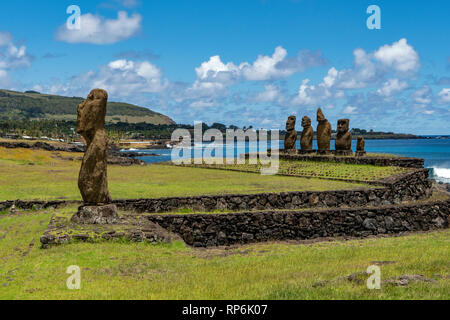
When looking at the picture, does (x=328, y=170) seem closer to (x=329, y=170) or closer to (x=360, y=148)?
(x=329, y=170)

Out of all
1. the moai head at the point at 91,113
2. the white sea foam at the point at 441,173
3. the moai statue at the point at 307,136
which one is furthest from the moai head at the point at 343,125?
the white sea foam at the point at 441,173

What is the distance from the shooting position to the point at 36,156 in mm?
61344

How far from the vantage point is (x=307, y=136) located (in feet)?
140

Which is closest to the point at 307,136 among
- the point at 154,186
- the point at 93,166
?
the point at 154,186

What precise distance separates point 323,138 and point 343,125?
3382mm

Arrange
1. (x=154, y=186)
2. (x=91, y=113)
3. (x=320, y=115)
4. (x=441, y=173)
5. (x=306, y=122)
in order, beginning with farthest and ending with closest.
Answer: (x=441, y=173) < (x=306, y=122) < (x=320, y=115) < (x=154, y=186) < (x=91, y=113)

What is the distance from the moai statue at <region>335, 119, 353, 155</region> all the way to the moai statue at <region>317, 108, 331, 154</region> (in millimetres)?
2236

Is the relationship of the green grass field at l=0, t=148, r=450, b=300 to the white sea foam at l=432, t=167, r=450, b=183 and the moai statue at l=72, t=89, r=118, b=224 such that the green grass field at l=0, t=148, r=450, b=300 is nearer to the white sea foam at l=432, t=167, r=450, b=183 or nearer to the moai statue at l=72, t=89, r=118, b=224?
the moai statue at l=72, t=89, r=118, b=224

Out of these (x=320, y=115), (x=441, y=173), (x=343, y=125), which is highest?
(x=320, y=115)

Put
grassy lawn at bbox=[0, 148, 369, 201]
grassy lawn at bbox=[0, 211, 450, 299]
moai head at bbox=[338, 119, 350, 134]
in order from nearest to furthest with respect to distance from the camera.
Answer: grassy lawn at bbox=[0, 211, 450, 299]
grassy lawn at bbox=[0, 148, 369, 201]
moai head at bbox=[338, 119, 350, 134]

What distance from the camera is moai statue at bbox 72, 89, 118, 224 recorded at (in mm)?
14289

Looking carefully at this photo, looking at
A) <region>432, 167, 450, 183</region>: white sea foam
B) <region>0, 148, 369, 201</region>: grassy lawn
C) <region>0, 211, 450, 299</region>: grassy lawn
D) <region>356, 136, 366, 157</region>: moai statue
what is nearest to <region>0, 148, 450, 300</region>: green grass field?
<region>0, 211, 450, 299</region>: grassy lawn
